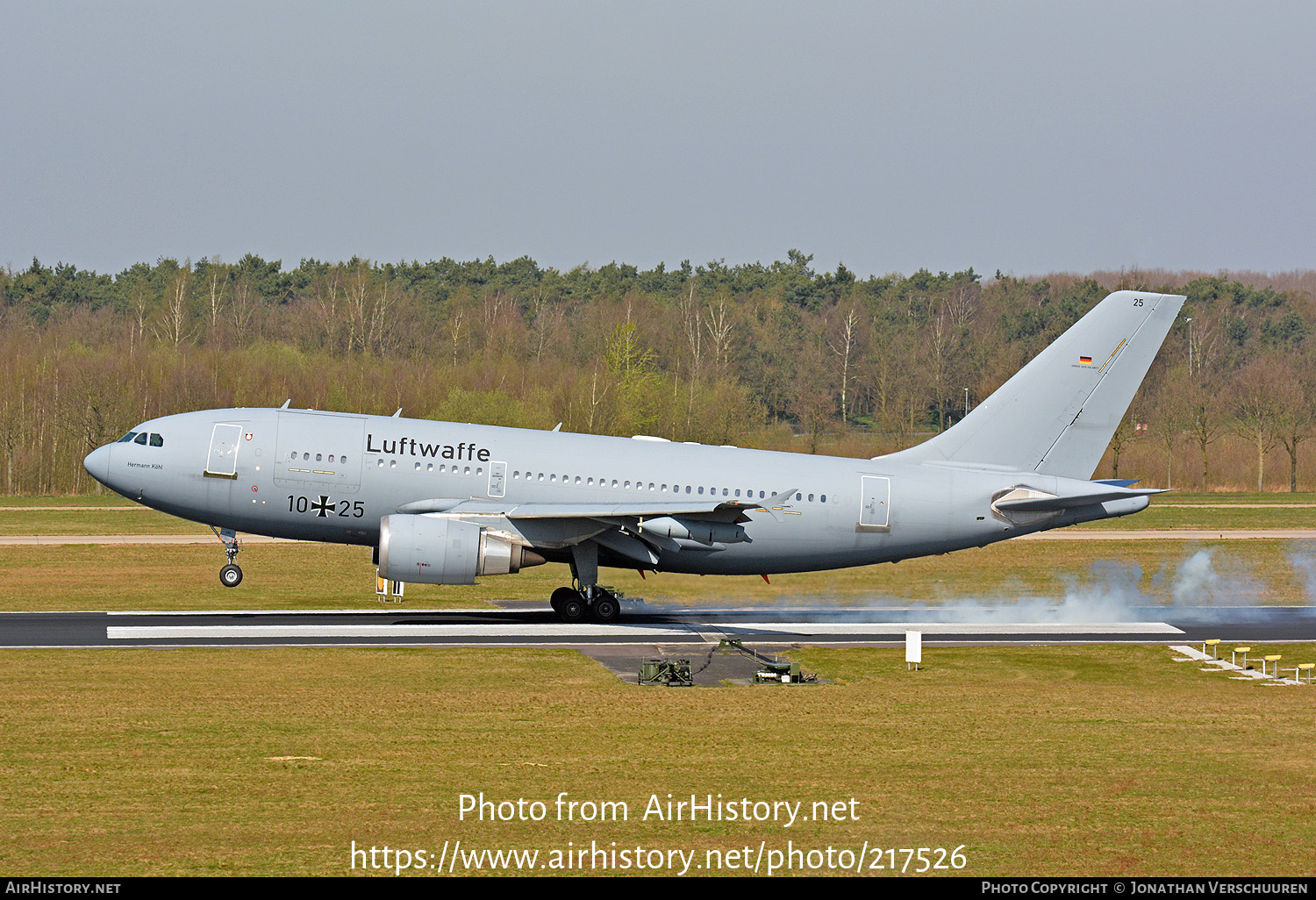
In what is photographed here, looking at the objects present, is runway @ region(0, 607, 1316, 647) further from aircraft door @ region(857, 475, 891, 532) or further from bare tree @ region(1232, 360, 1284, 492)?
bare tree @ region(1232, 360, 1284, 492)

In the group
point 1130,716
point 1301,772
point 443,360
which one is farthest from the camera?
point 443,360

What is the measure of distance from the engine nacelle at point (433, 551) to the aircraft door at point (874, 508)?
9.70 metres

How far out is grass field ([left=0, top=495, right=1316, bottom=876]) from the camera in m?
15.8

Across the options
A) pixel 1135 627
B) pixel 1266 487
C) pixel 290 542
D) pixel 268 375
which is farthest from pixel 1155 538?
pixel 268 375

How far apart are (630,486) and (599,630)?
150 inches

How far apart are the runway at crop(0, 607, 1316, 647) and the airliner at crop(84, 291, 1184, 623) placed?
166 cm

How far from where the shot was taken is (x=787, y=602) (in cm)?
4244

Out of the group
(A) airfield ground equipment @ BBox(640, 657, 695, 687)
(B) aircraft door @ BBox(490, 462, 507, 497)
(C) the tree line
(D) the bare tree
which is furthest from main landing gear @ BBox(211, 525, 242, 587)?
(D) the bare tree

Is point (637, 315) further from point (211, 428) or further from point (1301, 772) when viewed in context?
point (1301, 772)

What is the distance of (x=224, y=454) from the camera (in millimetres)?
34656

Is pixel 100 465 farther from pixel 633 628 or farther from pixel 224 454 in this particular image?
pixel 633 628

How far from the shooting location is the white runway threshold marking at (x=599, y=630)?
110 ft

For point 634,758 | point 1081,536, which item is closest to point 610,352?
point 1081,536

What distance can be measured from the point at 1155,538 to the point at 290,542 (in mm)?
38042
